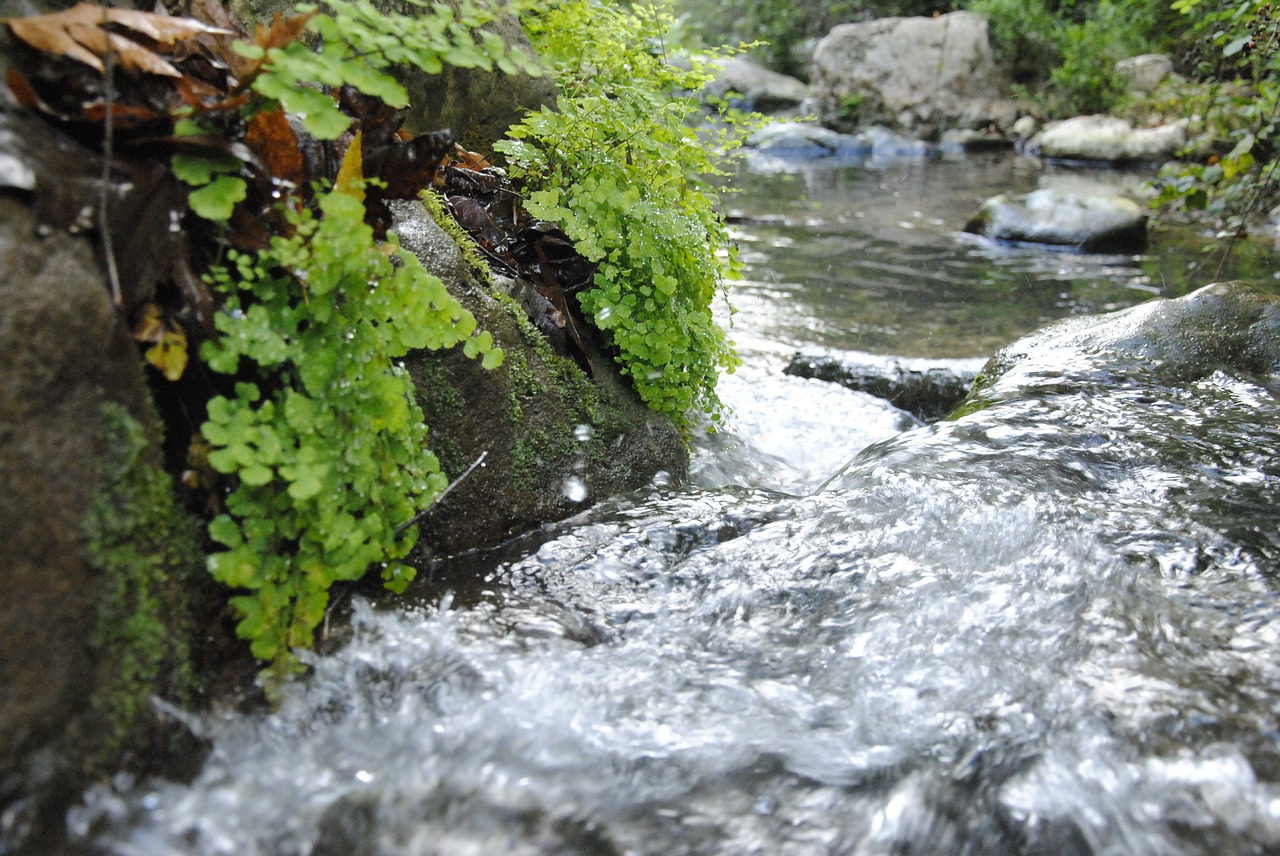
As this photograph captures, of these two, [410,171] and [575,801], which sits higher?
[410,171]

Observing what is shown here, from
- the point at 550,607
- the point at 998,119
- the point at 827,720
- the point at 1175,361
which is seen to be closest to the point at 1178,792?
the point at 827,720

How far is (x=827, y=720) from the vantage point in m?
2.19

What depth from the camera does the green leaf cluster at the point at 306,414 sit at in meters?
1.99

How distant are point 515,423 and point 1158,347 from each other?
3.31 meters

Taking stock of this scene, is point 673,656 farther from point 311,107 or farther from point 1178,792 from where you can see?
point 311,107

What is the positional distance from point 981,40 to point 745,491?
65.1 ft

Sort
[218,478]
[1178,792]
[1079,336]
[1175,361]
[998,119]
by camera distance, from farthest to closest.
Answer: [998,119] < [1079,336] < [1175,361] < [218,478] < [1178,792]

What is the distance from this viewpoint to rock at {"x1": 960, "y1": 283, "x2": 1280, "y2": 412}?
4.16m

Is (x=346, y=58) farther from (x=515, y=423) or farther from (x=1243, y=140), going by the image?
(x=1243, y=140)

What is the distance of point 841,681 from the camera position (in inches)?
91.2

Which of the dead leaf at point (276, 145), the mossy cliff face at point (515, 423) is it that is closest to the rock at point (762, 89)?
the mossy cliff face at point (515, 423)

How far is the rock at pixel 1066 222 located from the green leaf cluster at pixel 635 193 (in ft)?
22.4

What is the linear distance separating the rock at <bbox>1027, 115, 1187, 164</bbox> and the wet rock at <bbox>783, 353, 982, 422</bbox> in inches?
504

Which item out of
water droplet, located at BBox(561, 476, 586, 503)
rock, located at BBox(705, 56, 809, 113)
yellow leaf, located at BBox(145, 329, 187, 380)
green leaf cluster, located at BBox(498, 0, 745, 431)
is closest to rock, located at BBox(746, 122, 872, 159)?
rock, located at BBox(705, 56, 809, 113)
